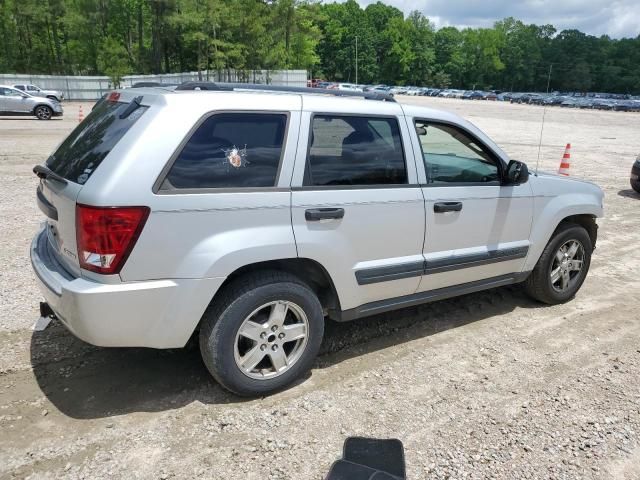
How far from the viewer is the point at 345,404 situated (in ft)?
10.7

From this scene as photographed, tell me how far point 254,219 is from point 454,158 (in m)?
2.17

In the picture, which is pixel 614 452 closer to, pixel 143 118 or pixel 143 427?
pixel 143 427

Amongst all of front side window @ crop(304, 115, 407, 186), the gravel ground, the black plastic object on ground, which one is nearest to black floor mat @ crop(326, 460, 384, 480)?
the black plastic object on ground

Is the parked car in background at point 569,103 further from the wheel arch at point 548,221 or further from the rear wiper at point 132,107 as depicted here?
the rear wiper at point 132,107

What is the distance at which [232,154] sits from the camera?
3.01m

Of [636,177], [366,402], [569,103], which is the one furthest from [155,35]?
[366,402]

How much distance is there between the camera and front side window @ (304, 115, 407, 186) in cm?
330

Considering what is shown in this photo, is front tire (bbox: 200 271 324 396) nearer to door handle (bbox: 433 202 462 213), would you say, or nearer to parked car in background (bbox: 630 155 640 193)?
door handle (bbox: 433 202 462 213)

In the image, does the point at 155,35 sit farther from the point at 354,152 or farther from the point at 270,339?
the point at 270,339

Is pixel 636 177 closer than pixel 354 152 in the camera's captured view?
No

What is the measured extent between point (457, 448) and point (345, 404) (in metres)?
0.73

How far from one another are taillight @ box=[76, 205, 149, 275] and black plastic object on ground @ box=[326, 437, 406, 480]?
1.55 m

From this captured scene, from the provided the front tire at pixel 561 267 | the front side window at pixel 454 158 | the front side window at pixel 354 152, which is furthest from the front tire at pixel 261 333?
the front tire at pixel 561 267

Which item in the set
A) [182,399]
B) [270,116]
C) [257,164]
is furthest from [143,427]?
[270,116]
